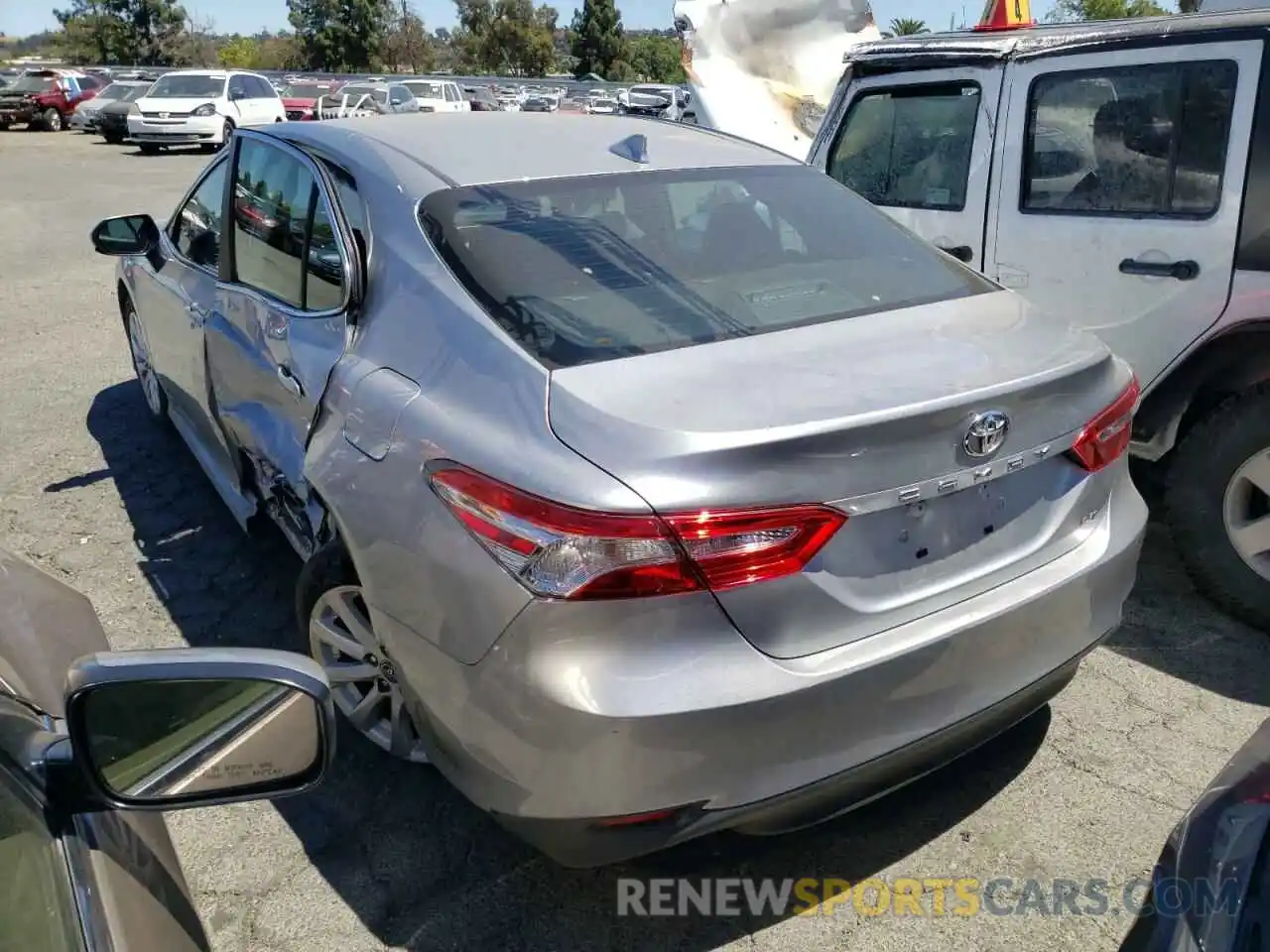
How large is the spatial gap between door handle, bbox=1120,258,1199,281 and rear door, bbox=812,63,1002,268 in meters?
0.62

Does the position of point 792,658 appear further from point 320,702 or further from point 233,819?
point 233,819

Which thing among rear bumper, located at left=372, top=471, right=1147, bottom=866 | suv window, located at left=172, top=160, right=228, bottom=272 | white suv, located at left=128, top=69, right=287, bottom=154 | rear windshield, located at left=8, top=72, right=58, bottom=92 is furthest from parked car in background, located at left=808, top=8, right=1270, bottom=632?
rear windshield, located at left=8, top=72, right=58, bottom=92

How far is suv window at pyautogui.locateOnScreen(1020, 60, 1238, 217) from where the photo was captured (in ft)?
11.9

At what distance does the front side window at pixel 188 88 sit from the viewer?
2436cm

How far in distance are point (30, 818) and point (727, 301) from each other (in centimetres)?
188

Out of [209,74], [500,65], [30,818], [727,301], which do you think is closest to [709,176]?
[727,301]

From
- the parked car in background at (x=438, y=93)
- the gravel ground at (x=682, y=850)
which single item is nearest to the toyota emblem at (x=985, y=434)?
the gravel ground at (x=682, y=850)

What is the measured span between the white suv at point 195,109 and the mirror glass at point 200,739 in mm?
24886

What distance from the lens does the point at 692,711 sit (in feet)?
6.48

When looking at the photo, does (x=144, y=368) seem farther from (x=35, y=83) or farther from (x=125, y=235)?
(x=35, y=83)

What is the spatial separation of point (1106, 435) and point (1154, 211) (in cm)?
167

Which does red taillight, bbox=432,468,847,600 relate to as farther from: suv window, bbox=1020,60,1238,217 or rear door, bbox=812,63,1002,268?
rear door, bbox=812,63,1002,268

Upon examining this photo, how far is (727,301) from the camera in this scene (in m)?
2.64

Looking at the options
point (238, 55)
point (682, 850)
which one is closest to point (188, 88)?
point (682, 850)
